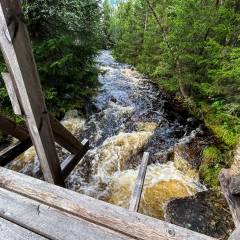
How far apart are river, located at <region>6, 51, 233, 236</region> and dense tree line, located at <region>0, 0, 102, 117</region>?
88cm

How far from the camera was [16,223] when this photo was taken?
62.3 inches

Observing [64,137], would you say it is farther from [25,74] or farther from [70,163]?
[25,74]

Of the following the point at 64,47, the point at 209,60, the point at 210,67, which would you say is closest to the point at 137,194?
the point at 64,47

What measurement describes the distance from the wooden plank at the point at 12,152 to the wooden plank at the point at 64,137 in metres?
0.44

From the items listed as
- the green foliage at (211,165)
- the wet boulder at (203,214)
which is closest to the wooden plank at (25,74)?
the wet boulder at (203,214)

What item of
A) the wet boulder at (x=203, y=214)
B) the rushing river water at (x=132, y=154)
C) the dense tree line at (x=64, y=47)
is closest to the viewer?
the wet boulder at (x=203, y=214)

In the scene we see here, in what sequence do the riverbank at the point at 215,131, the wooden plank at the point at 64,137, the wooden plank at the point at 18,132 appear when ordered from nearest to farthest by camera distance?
the wooden plank at the point at 64,137, the wooden plank at the point at 18,132, the riverbank at the point at 215,131

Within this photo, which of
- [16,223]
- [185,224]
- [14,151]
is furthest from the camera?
[185,224]

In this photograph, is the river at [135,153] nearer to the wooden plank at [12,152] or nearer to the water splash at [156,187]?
the water splash at [156,187]

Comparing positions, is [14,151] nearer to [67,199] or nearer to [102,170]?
[67,199]

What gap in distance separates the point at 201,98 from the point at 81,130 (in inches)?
216

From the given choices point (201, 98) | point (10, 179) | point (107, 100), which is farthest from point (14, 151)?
point (201, 98)

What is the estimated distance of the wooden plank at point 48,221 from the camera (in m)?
1.49

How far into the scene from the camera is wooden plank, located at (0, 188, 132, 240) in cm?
149
